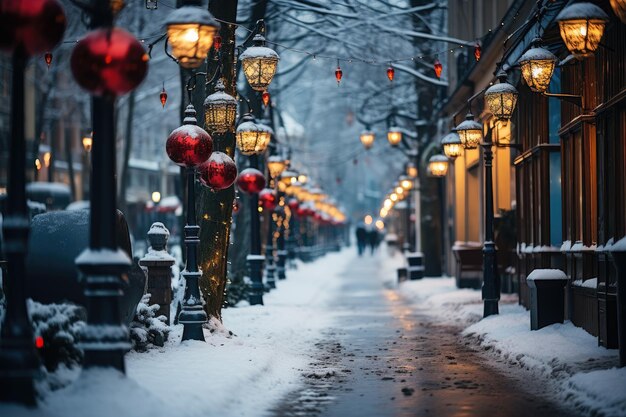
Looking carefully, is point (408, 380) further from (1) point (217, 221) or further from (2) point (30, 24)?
(2) point (30, 24)

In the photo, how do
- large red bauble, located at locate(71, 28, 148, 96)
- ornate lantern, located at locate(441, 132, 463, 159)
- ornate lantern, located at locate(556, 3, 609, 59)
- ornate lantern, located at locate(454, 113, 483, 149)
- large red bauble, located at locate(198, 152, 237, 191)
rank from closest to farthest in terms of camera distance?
1. large red bauble, located at locate(71, 28, 148, 96)
2. ornate lantern, located at locate(556, 3, 609, 59)
3. large red bauble, located at locate(198, 152, 237, 191)
4. ornate lantern, located at locate(454, 113, 483, 149)
5. ornate lantern, located at locate(441, 132, 463, 159)

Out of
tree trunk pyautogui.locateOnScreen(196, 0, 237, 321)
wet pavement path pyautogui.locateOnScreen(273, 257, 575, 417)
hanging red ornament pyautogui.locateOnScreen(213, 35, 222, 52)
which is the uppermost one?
hanging red ornament pyautogui.locateOnScreen(213, 35, 222, 52)

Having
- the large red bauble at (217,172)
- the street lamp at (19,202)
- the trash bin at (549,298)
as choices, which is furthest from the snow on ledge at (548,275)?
the street lamp at (19,202)

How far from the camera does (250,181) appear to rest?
2662cm

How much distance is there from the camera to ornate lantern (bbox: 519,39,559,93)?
15922mm

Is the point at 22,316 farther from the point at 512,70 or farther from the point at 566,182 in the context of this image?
the point at 512,70

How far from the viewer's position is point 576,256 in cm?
1819

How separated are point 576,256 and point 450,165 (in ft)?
66.3

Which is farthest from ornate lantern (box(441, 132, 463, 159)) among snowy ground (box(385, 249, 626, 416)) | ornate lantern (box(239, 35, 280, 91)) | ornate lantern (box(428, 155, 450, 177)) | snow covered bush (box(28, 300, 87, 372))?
snow covered bush (box(28, 300, 87, 372))

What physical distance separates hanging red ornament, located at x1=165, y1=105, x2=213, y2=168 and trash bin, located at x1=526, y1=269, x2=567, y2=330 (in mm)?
5511

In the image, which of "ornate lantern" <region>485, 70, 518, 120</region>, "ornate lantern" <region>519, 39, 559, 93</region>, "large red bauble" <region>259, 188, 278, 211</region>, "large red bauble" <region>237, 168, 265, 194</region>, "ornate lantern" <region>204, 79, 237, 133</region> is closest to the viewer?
"ornate lantern" <region>519, 39, 559, 93</region>

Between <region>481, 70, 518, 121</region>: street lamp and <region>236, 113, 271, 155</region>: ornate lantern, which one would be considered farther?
<region>236, 113, 271, 155</region>: ornate lantern

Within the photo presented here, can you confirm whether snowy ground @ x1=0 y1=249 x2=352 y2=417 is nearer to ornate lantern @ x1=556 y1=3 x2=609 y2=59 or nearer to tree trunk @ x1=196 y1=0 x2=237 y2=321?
tree trunk @ x1=196 y1=0 x2=237 y2=321

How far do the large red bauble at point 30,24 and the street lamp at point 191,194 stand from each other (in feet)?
20.4
